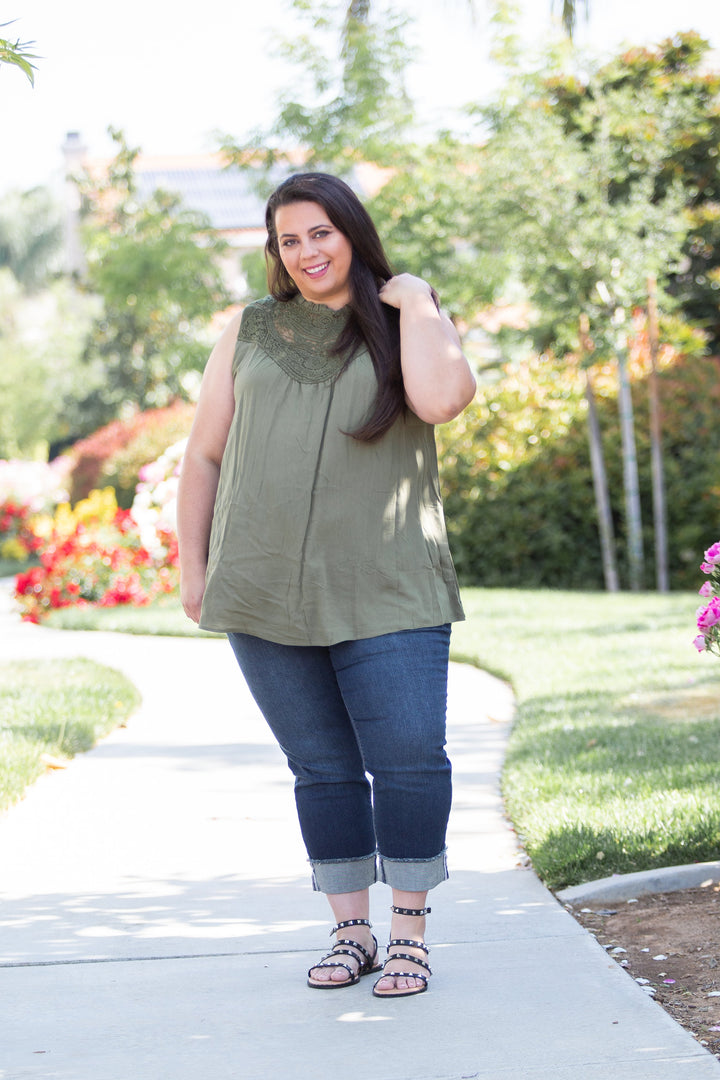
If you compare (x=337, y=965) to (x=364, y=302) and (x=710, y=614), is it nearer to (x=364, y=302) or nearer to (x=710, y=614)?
(x=710, y=614)

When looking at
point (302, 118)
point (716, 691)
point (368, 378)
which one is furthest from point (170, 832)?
point (302, 118)

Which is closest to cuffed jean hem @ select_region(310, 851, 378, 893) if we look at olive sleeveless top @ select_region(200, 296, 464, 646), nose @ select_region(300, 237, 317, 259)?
olive sleeveless top @ select_region(200, 296, 464, 646)

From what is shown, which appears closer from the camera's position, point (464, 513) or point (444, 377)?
point (444, 377)

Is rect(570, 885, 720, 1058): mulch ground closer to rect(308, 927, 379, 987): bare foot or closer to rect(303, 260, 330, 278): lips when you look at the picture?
rect(308, 927, 379, 987): bare foot

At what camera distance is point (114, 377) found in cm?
2561

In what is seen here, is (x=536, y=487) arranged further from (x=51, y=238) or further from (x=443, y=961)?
(x=51, y=238)

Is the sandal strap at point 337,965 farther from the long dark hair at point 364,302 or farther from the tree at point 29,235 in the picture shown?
the tree at point 29,235

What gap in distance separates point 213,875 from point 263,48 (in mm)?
10545

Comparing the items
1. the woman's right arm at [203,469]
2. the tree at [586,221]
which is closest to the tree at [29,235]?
the tree at [586,221]

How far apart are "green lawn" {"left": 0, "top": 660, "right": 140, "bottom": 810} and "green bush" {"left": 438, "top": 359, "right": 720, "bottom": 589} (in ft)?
18.5

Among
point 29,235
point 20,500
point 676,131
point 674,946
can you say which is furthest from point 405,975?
point 29,235

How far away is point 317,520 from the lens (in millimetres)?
2799

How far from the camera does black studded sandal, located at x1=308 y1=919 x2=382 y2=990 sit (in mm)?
2920

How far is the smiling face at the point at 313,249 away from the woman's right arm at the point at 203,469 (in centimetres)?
20
